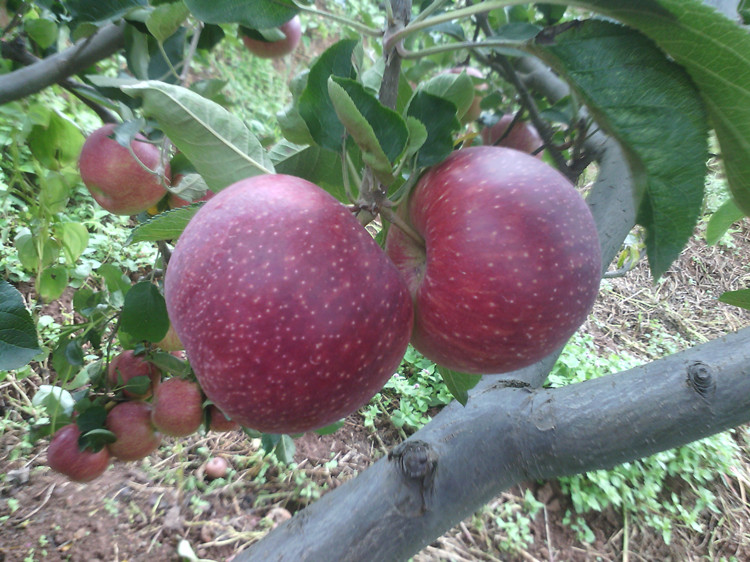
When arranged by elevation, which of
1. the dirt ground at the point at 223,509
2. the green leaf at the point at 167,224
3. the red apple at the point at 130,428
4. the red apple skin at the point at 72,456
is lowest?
the dirt ground at the point at 223,509

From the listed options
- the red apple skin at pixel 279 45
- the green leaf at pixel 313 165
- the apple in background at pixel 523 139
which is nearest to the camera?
the green leaf at pixel 313 165

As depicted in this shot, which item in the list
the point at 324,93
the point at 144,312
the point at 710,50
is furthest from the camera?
the point at 144,312

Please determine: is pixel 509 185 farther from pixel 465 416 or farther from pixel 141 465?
pixel 141 465

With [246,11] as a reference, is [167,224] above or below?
below

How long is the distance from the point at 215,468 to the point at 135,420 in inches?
31.8

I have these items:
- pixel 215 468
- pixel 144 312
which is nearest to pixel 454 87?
pixel 144 312

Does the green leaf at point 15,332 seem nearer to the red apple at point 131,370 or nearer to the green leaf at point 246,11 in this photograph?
the red apple at point 131,370

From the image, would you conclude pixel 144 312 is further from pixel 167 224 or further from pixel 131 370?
pixel 167 224

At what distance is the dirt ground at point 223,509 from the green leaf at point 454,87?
1515 mm

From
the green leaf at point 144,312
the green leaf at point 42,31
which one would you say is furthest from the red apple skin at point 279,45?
the green leaf at point 144,312

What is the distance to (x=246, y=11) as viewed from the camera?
0.48 meters

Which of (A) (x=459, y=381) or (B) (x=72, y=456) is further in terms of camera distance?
(B) (x=72, y=456)

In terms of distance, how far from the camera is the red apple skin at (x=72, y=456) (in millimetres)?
950

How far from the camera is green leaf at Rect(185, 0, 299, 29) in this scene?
18.0 inches
